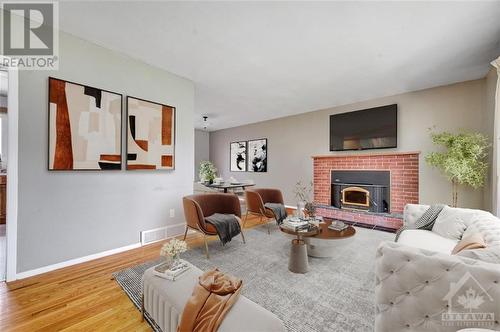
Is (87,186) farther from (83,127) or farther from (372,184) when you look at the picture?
(372,184)

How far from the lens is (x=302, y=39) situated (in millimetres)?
2480

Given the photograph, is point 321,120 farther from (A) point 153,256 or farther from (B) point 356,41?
(A) point 153,256

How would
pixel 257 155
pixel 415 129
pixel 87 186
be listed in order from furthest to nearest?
1. pixel 257 155
2. pixel 415 129
3. pixel 87 186

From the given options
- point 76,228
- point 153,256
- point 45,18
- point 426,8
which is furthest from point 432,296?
point 45,18

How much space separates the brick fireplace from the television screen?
0.80ft

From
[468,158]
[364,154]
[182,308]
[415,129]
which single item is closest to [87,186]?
[182,308]

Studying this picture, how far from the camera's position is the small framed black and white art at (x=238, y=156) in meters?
7.38

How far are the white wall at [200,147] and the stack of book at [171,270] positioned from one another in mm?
6816

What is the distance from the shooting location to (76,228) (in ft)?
8.24

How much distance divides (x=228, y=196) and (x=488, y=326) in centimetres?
290

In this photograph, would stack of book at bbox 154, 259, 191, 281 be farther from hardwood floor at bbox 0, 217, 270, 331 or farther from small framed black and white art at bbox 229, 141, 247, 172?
small framed black and white art at bbox 229, 141, 247, 172

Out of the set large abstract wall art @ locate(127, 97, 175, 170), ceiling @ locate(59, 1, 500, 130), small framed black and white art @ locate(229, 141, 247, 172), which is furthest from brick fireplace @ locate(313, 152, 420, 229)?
large abstract wall art @ locate(127, 97, 175, 170)

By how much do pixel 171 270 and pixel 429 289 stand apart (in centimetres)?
158

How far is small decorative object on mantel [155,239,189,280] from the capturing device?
1.53 metres
